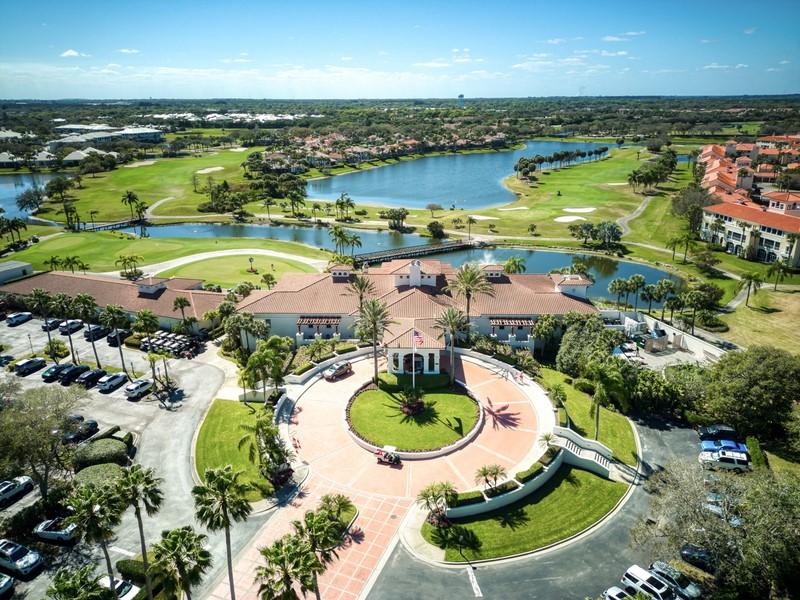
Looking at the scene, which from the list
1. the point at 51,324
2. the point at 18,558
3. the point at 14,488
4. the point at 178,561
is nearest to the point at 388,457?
the point at 178,561

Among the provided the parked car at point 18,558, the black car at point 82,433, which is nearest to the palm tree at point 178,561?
the parked car at point 18,558

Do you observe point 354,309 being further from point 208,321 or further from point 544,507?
point 544,507

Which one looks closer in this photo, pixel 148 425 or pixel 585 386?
pixel 148 425

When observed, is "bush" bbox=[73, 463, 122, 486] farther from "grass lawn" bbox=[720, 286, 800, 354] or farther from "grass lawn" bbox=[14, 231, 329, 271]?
"grass lawn" bbox=[720, 286, 800, 354]

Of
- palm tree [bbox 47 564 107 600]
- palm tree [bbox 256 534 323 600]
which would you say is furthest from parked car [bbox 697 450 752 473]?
palm tree [bbox 47 564 107 600]

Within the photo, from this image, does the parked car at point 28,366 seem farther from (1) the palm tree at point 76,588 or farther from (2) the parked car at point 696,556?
(2) the parked car at point 696,556

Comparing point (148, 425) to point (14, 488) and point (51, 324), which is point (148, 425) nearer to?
point (14, 488)

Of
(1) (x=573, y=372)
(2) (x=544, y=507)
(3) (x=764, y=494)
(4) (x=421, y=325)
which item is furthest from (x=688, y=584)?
(4) (x=421, y=325)
